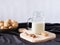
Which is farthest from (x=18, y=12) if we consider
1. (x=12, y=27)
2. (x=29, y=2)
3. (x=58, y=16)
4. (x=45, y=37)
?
(x=45, y=37)

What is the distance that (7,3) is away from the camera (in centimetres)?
187

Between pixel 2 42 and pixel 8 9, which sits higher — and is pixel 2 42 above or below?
below

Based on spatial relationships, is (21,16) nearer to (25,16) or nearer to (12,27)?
(25,16)

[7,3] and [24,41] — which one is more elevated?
[7,3]

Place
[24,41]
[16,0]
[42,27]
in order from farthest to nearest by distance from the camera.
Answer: [16,0] → [42,27] → [24,41]

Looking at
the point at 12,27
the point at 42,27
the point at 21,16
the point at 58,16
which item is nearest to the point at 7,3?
the point at 21,16

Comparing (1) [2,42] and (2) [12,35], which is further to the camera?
(2) [12,35]

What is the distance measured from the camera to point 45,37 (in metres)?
0.96

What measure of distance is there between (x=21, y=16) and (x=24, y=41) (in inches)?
40.0

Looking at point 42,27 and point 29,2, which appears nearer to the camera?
point 42,27

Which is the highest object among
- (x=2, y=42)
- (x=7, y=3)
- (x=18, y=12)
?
(x=7, y=3)

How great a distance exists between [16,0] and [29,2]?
167 mm

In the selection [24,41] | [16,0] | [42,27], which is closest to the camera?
[24,41]

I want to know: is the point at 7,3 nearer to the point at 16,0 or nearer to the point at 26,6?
the point at 16,0
